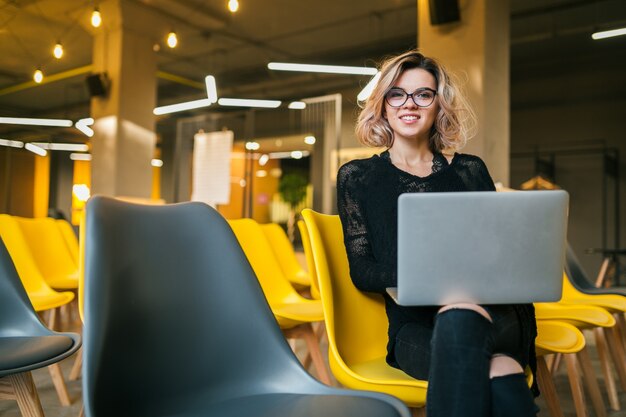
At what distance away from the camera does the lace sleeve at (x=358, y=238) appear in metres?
1.49

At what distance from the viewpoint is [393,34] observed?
→ 8625 mm

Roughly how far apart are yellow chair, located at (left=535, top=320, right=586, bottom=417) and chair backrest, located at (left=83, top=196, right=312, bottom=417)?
91 centimetres

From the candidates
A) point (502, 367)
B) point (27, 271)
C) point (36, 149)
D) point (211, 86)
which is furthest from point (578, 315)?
point (36, 149)

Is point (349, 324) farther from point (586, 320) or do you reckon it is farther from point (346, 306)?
point (586, 320)

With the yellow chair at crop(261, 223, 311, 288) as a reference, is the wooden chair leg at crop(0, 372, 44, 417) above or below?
below

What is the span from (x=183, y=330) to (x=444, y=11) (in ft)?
14.0

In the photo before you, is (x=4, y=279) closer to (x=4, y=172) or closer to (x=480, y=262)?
(x=480, y=262)

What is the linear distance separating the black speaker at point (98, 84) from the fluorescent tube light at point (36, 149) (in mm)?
5581

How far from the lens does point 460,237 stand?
3.58ft

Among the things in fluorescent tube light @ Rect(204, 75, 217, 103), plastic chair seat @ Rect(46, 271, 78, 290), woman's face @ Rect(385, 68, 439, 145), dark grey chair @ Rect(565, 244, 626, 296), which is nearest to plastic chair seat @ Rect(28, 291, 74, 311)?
plastic chair seat @ Rect(46, 271, 78, 290)

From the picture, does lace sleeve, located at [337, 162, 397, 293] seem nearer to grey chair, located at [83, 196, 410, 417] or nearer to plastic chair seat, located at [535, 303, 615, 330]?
grey chair, located at [83, 196, 410, 417]

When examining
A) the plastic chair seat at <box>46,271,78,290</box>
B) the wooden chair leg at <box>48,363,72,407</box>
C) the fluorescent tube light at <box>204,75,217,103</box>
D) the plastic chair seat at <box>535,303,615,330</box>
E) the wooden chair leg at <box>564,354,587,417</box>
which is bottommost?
the wooden chair leg at <box>48,363,72,407</box>

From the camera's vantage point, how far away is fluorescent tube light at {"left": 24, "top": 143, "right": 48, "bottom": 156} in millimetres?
12143

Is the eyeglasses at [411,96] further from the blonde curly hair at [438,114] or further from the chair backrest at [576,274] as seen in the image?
the chair backrest at [576,274]
